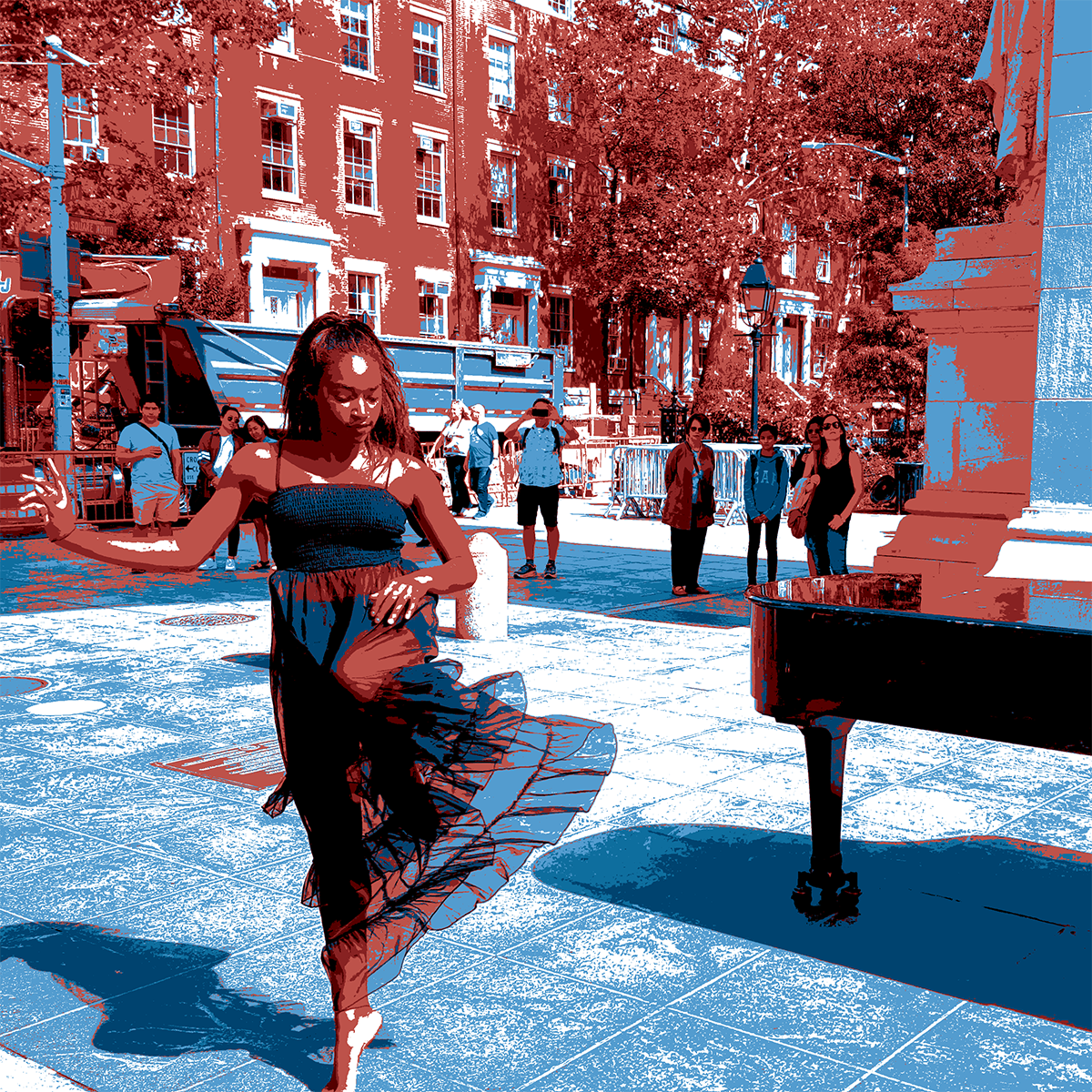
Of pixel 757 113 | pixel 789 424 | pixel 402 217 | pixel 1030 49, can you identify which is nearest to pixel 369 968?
pixel 1030 49

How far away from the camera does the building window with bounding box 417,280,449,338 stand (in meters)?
34.6

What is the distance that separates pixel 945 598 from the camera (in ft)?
16.4

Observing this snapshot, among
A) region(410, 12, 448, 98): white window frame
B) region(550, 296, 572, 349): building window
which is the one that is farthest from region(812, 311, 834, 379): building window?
region(410, 12, 448, 98): white window frame

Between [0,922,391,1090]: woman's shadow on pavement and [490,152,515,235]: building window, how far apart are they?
111 feet

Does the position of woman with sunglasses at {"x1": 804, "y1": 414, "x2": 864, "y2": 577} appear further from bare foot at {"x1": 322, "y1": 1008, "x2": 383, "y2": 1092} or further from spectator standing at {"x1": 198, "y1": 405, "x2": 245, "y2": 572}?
bare foot at {"x1": 322, "y1": 1008, "x2": 383, "y2": 1092}

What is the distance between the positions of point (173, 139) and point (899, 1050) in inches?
1123

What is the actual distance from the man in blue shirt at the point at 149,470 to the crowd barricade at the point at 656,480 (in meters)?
11.6

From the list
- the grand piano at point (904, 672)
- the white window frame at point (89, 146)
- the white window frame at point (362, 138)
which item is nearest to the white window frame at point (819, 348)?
the white window frame at point (362, 138)

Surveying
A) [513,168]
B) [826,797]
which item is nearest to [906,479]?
[513,168]

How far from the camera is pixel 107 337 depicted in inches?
901

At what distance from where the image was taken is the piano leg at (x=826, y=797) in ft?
15.0

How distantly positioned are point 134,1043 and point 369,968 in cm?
83

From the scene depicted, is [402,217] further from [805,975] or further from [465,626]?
[805,975]

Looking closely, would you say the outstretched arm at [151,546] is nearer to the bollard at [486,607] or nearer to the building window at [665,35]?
the bollard at [486,607]
